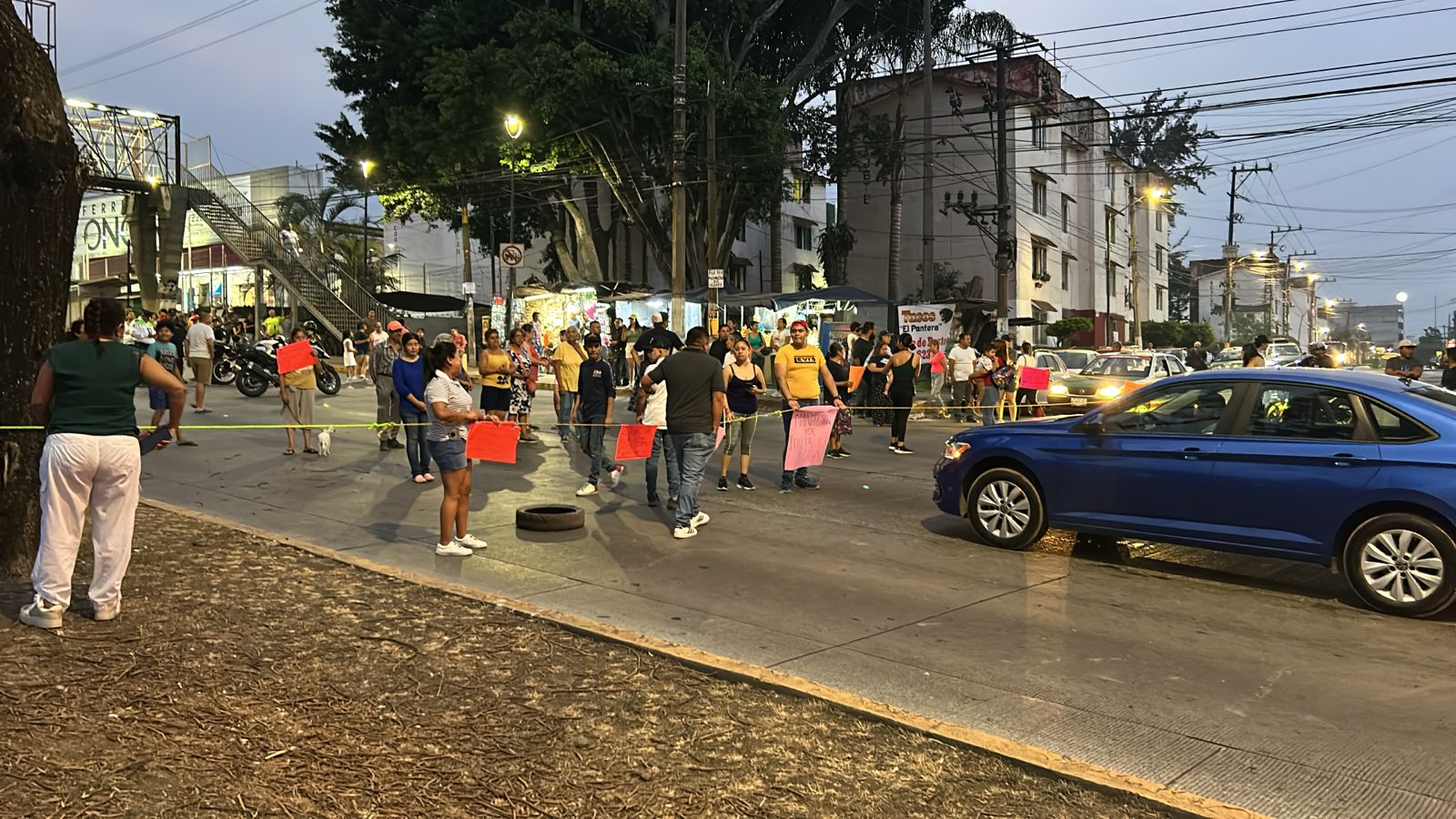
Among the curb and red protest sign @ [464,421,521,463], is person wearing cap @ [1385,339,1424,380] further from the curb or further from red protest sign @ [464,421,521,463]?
the curb

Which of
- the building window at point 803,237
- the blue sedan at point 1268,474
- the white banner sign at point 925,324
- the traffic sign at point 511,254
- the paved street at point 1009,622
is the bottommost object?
the paved street at point 1009,622

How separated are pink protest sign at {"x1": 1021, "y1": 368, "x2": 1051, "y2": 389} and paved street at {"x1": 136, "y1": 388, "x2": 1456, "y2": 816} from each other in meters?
9.21

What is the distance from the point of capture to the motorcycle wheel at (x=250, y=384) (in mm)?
21344

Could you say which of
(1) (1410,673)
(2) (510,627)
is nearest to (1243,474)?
(1) (1410,673)

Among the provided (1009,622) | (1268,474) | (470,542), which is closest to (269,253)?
A: (470,542)

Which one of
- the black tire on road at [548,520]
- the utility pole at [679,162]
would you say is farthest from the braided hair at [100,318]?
the utility pole at [679,162]

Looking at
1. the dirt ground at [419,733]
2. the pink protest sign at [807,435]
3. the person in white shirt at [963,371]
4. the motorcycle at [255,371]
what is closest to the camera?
the dirt ground at [419,733]

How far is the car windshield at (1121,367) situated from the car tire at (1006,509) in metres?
14.6

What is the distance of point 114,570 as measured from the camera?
5.19 m

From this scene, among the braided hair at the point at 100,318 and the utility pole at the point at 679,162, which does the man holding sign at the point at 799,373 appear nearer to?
the braided hair at the point at 100,318

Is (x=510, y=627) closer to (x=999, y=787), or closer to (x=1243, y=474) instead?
(x=999, y=787)

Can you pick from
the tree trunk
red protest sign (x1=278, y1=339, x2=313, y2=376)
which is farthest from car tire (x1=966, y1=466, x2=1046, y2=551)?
red protest sign (x1=278, y1=339, x2=313, y2=376)

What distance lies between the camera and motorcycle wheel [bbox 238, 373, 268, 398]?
70.0 feet

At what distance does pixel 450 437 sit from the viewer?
754 cm
